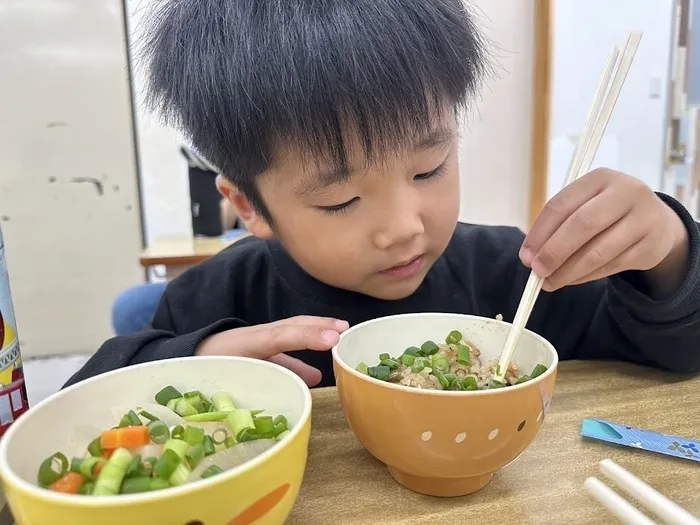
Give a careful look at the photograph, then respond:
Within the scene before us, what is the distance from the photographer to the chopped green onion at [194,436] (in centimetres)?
46

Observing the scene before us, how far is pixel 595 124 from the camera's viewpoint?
566 mm

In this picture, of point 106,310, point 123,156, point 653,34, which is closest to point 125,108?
point 123,156

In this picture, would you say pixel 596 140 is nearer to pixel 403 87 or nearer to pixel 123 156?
pixel 403 87

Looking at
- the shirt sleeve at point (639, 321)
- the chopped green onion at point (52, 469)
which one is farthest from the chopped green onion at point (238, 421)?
the shirt sleeve at point (639, 321)

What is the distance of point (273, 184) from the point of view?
2.53ft

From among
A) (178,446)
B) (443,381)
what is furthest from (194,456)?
(443,381)

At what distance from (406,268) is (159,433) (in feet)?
1.40

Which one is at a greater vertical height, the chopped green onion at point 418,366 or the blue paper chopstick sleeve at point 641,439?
the chopped green onion at point 418,366

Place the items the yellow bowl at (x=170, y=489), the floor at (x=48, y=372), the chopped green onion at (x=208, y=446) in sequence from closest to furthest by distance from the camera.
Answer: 1. the yellow bowl at (x=170, y=489)
2. the chopped green onion at (x=208, y=446)
3. the floor at (x=48, y=372)

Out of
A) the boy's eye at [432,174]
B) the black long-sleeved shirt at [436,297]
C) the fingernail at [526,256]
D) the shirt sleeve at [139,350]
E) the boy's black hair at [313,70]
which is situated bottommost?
the black long-sleeved shirt at [436,297]

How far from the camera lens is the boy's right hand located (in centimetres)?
64

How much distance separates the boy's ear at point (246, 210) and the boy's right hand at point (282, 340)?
199 mm

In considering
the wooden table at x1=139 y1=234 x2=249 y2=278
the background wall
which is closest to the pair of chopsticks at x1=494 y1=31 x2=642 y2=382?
the wooden table at x1=139 y1=234 x2=249 y2=278

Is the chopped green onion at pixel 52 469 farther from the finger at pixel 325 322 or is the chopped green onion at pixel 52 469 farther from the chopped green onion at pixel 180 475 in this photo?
the finger at pixel 325 322
